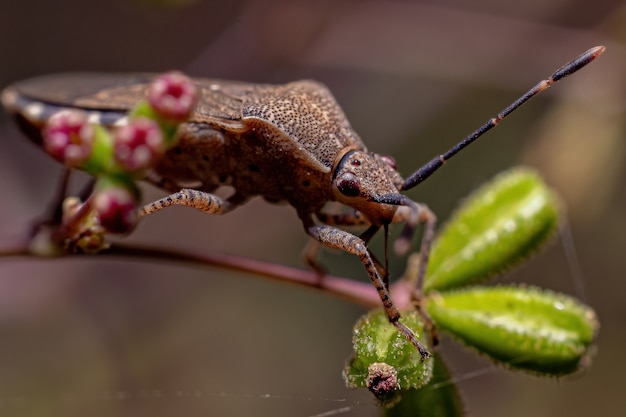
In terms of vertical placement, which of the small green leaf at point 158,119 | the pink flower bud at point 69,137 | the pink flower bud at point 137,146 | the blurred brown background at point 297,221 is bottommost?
the blurred brown background at point 297,221

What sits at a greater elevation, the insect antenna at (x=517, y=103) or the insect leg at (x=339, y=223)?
the insect antenna at (x=517, y=103)

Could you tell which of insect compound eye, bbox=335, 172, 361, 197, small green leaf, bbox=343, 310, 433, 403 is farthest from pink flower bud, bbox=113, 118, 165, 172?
insect compound eye, bbox=335, 172, 361, 197

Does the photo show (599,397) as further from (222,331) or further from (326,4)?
(326,4)

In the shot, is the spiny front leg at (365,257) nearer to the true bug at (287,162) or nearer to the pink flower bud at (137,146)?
the true bug at (287,162)

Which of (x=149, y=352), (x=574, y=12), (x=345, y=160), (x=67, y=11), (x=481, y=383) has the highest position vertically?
(x=574, y=12)

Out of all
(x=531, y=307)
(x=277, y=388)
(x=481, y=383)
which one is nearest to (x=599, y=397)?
Result: (x=481, y=383)

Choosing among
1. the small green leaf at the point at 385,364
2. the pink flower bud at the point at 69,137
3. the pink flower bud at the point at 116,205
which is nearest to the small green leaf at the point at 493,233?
the small green leaf at the point at 385,364

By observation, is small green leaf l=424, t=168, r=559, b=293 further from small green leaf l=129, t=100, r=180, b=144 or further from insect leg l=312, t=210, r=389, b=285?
small green leaf l=129, t=100, r=180, b=144

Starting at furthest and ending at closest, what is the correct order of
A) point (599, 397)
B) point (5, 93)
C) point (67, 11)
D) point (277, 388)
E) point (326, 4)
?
point (67, 11) < point (326, 4) < point (277, 388) < point (599, 397) < point (5, 93)
